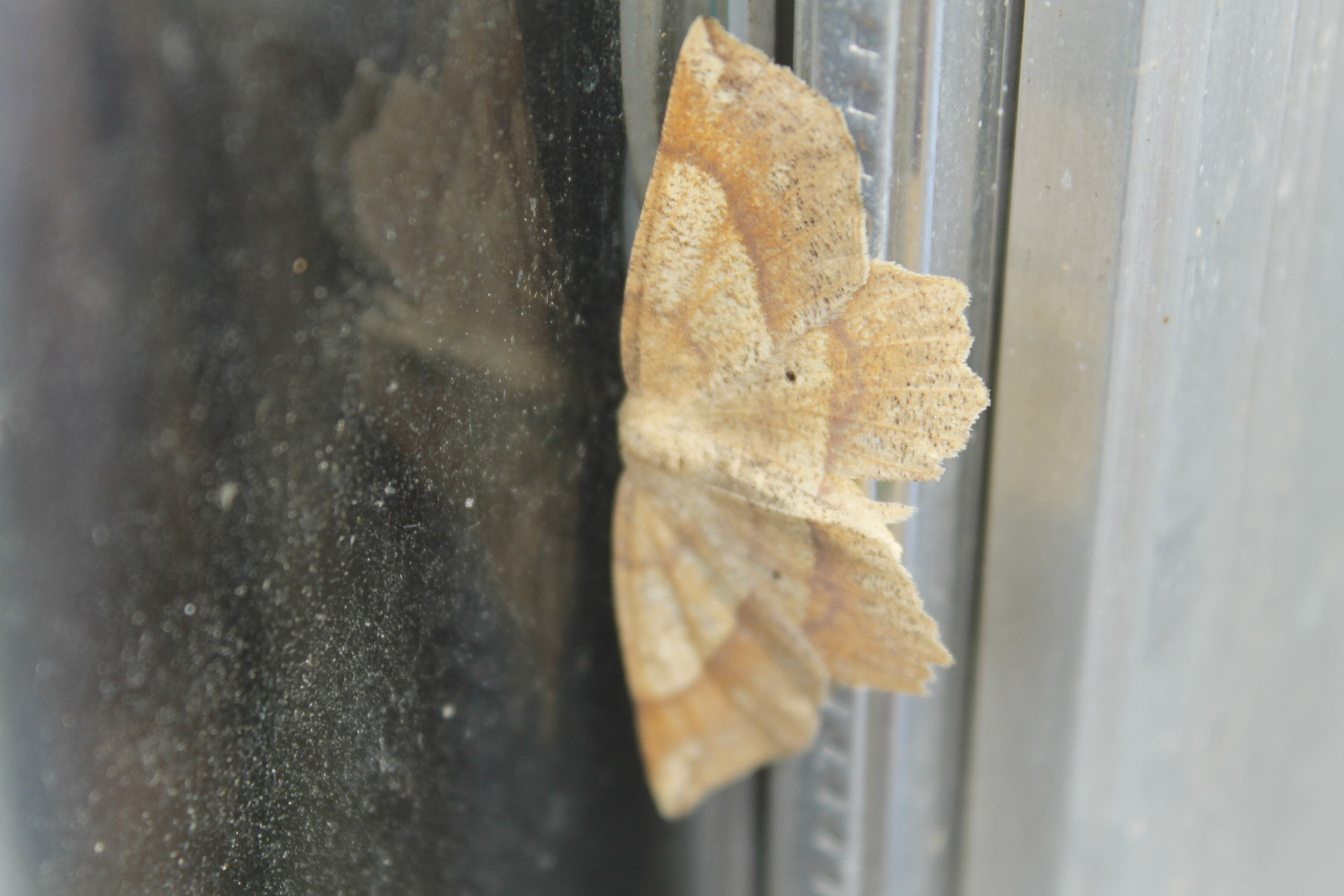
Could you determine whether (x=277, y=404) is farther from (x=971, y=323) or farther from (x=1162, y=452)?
(x=1162, y=452)

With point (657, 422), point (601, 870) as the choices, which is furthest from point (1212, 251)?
point (601, 870)

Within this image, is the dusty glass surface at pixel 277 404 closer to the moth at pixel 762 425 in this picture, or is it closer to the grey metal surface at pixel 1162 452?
the moth at pixel 762 425

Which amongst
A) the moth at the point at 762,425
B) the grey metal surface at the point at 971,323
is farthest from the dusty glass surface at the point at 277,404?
the grey metal surface at the point at 971,323

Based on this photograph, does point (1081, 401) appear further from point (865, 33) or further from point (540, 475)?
point (540, 475)

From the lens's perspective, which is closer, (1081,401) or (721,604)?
(1081,401)

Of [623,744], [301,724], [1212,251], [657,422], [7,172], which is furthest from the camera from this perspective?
[623,744]

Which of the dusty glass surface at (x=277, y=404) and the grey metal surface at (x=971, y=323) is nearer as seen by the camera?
the dusty glass surface at (x=277, y=404)
